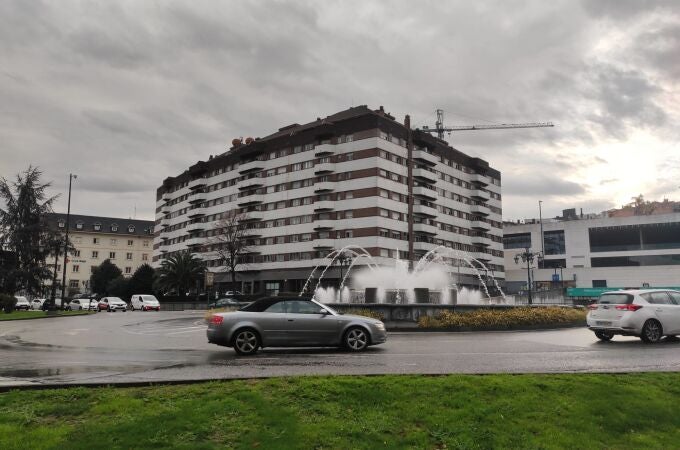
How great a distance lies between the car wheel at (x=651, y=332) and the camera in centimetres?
1498

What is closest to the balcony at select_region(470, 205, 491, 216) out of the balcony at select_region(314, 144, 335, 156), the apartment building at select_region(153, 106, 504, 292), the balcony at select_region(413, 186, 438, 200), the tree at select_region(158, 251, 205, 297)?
the apartment building at select_region(153, 106, 504, 292)

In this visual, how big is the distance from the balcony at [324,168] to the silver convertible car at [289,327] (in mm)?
67649

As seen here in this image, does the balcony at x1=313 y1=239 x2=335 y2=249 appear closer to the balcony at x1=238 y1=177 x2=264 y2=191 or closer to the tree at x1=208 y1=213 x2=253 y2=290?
the tree at x1=208 y1=213 x2=253 y2=290

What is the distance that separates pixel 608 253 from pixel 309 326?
99.4 meters

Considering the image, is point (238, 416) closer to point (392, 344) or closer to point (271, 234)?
point (392, 344)

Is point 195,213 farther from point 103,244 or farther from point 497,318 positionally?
point 497,318

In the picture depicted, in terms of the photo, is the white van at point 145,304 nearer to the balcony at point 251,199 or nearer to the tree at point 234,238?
the tree at point 234,238

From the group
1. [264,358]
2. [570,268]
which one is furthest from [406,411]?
[570,268]

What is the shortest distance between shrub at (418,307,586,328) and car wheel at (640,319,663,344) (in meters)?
6.35

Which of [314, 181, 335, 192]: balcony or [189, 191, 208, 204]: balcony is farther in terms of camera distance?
[189, 191, 208, 204]: balcony

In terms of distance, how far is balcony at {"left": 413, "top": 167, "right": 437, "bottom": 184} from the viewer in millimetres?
84000

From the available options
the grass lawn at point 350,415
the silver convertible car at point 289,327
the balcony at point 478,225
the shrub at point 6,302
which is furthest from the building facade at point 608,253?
the grass lawn at point 350,415

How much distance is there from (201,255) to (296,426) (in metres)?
95.8

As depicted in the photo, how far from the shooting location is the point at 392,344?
15.0m
